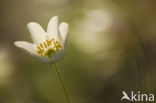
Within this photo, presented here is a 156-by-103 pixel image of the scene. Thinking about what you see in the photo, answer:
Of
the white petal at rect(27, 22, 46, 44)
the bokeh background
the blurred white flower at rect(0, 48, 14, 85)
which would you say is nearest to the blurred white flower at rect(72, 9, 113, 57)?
the bokeh background

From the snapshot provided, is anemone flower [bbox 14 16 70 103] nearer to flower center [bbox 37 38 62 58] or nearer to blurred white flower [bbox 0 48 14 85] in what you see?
Result: flower center [bbox 37 38 62 58]

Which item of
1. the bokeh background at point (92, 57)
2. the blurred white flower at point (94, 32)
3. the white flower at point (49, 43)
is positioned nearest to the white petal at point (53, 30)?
the white flower at point (49, 43)

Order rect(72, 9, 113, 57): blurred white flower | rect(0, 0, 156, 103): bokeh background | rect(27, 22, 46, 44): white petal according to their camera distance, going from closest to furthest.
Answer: rect(27, 22, 46, 44): white petal
rect(0, 0, 156, 103): bokeh background
rect(72, 9, 113, 57): blurred white flower

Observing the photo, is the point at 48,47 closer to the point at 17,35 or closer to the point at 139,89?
the point at 139,89

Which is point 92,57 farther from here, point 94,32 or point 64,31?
point 64,31

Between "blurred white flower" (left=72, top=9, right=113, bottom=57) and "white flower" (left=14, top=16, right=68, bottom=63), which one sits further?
"blurred white flower" (left=72, top=9, right=113, bottom=57)

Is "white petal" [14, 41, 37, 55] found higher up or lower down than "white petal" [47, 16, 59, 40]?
lower down

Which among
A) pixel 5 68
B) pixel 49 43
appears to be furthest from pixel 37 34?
pixel 5 68

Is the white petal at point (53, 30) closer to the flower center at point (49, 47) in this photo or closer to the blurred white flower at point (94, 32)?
the flower center at point (49, 47)
